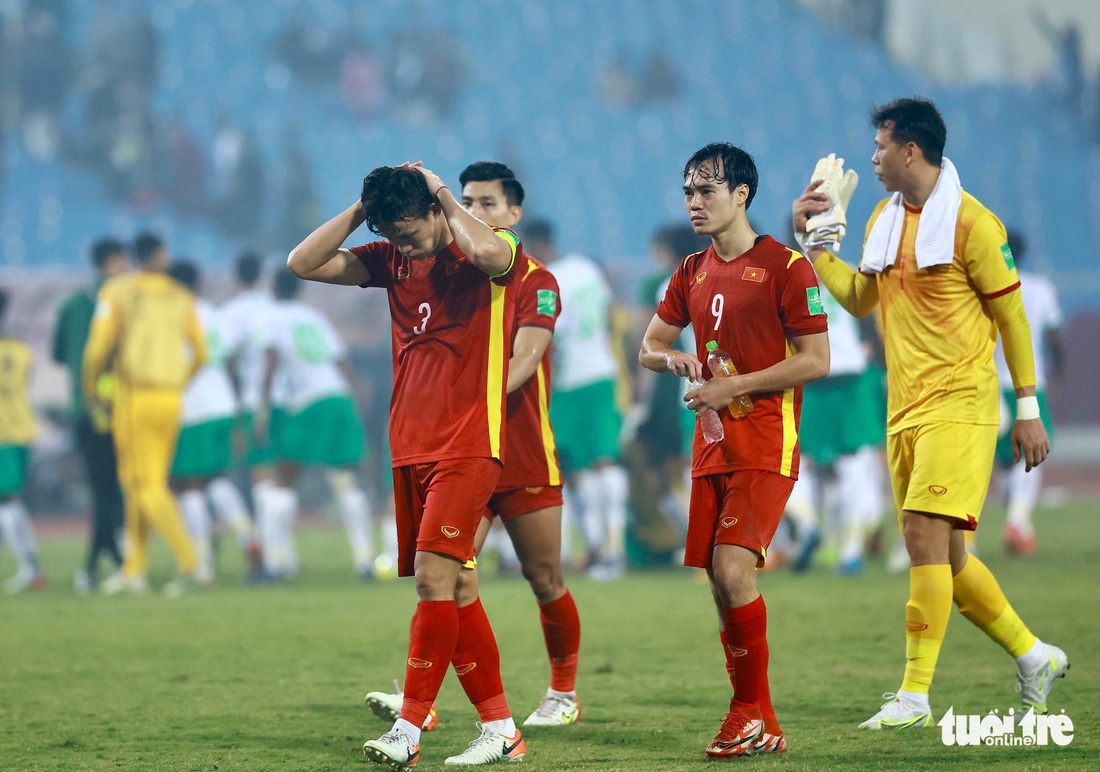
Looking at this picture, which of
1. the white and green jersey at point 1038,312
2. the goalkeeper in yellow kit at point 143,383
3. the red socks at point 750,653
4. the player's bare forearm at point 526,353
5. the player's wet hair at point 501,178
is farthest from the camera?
the goalkeeper in yellow kit at point 143,383

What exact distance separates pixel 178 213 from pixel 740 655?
21.6 m

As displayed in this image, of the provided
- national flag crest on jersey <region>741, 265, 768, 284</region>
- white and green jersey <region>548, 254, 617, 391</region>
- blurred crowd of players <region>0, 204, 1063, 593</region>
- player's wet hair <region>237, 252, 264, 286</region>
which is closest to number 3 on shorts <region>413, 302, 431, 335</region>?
national flag crest on jersey <region>741, 265, 768, 284</region>

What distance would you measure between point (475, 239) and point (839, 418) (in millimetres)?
6390

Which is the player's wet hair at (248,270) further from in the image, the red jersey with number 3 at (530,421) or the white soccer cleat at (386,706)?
the white soccer cleat at (386,706)

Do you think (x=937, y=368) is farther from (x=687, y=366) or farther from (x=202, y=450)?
(x=202, y=450)

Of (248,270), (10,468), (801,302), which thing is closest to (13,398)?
(10,468)

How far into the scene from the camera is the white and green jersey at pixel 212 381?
36.6ft

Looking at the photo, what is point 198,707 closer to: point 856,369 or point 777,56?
point 856,369

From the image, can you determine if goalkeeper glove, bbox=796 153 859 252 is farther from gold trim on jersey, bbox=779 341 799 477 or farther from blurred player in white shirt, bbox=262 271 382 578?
blurred player in white shirt, bbox=262 271 382 578

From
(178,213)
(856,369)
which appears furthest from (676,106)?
(856,369)

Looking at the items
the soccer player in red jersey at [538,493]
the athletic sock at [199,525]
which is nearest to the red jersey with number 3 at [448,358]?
the soccer player in red jersey at [538,493]

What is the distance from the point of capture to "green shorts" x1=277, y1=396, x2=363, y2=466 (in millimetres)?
10914

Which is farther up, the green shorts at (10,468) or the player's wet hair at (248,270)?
the player's wet hair at (248,270)

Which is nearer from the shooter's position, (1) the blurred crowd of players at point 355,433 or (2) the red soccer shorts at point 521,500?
(2) the red soccer shorts at point 521,500
